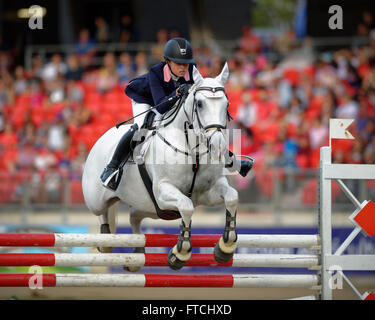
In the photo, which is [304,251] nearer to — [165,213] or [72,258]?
[165,213]

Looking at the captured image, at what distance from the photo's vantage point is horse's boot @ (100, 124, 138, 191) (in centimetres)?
510

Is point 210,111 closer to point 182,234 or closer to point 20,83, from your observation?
point 182,234

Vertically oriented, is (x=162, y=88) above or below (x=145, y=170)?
above

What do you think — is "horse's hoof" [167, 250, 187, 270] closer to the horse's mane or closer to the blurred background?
the horse's mane

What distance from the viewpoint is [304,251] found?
869 cm

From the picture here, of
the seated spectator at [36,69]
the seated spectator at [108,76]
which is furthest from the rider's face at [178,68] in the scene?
the seated spectator at [36,69]

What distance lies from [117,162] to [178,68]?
1.02 metres

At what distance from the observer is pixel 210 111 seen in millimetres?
4191

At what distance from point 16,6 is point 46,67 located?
445 centimetres

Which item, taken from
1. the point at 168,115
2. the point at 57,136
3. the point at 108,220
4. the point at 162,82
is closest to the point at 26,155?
the point at 57,136

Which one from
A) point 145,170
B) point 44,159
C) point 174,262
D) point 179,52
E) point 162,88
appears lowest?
point 174,262

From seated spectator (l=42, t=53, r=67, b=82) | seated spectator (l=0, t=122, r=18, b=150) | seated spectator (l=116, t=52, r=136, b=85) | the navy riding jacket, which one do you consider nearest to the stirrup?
the navy riding jacket

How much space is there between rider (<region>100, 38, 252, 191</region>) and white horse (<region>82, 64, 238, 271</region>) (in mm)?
138

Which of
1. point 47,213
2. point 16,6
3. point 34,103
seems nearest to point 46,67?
point 34,103
